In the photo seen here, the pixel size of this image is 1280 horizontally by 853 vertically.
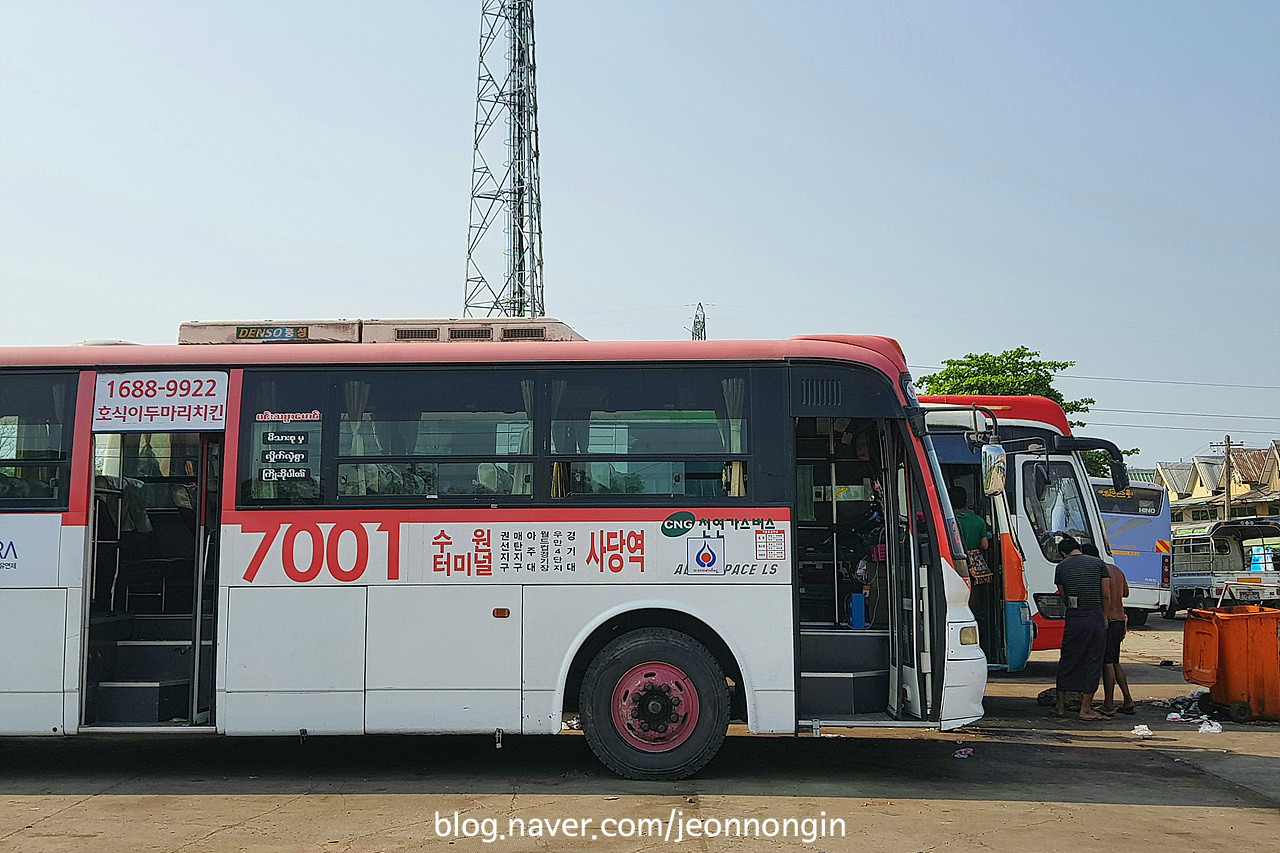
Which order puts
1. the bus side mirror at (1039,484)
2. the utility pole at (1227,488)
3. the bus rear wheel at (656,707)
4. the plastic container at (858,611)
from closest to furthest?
1. the bus rear wheel at (656,707)
2. the plastic container at (858,611)
3. the bus side mirror at (1039,484)
4. the utility pole at (1227,488)

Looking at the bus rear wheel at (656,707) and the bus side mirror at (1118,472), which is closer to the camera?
the bus rear wheel at (656,707)

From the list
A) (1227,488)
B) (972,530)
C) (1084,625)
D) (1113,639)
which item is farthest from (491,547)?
(1227,488)

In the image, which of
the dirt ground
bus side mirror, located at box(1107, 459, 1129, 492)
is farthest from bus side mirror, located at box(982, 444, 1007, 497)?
bus side mirror, located at box(1107, 459, 1129, 492)

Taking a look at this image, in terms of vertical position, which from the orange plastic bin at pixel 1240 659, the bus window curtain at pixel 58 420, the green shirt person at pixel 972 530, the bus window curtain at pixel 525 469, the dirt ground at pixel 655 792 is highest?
the bus window curtain at pixel 58 420

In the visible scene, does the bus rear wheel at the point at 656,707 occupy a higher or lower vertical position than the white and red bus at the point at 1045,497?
lower

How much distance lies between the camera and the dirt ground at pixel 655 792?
244 inches

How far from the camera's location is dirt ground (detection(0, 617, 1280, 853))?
6.20 m

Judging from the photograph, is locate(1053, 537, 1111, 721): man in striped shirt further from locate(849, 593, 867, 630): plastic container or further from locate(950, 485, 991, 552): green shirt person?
locate(849, 593, 867, 630): plastic container

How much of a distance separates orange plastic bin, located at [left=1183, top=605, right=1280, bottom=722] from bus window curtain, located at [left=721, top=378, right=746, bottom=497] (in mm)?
5711

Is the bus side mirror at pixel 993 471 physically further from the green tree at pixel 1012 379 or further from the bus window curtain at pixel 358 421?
the green tree at pixel 1012 379

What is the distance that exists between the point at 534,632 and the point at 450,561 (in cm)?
79

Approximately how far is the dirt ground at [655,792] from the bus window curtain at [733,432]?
6.91ft

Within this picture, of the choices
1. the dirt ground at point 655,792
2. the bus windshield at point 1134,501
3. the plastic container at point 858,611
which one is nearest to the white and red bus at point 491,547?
the plastic container at point 858,611

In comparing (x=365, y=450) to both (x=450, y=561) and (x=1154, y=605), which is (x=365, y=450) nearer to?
(x=450, y=561)
